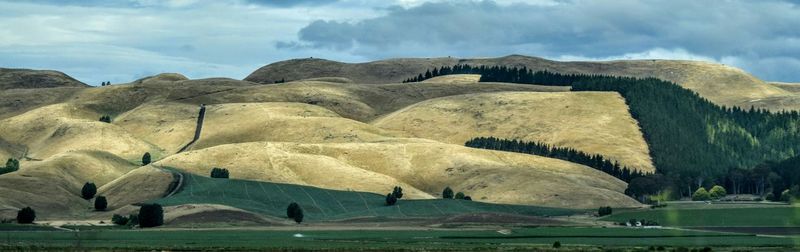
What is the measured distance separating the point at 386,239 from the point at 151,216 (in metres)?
50.6

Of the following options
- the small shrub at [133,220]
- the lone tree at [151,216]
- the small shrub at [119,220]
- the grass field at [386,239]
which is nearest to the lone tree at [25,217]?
the small shrub at [119,220]

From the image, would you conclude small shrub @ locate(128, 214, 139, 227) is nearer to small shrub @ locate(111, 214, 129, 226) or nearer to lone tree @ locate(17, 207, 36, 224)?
small shrub @ locate(111, 214, 129, 226)

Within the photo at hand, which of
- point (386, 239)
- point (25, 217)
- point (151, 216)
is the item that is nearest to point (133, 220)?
point (151, 216)

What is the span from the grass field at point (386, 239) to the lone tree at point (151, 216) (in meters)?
14.5

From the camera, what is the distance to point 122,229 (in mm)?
178000

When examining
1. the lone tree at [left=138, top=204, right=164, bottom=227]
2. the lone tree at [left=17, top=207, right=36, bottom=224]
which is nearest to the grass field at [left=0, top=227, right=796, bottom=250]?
the lone tree at [left=138, top=204, right=164, bottom=227]

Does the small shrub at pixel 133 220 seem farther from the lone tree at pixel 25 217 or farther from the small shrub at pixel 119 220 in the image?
the lone tree at pixel 25 217

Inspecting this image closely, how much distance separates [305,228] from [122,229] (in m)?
24.4

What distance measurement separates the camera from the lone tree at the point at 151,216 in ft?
600

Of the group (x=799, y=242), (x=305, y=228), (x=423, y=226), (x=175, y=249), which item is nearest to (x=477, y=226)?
(x=423, y=226)

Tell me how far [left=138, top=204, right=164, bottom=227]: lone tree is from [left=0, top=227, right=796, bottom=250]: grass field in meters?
14.5

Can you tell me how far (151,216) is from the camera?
602 feet

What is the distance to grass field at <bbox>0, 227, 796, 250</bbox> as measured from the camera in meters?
127

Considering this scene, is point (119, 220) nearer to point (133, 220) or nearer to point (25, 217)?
point (133, 220)
